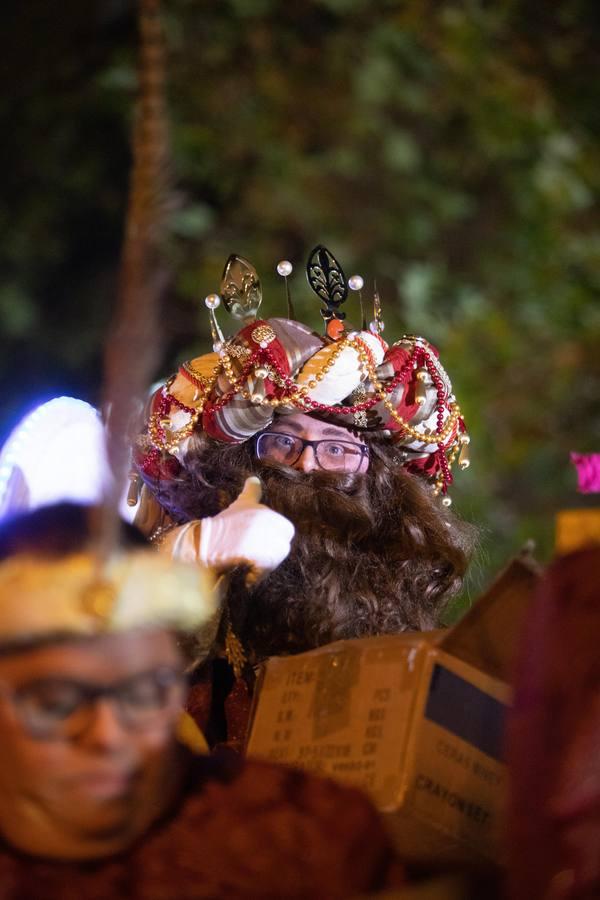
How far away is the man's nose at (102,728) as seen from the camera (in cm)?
174

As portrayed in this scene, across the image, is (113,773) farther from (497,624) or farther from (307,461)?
(307,461)

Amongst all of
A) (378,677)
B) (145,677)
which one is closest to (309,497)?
(378,677)

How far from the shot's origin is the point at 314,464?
3422 mm

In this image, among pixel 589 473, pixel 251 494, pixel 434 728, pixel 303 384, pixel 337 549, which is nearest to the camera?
pixel 434 728

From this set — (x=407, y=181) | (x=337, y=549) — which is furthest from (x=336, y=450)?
(x=407, y=181)

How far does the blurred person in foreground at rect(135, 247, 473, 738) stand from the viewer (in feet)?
10.7

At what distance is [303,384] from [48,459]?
650mm

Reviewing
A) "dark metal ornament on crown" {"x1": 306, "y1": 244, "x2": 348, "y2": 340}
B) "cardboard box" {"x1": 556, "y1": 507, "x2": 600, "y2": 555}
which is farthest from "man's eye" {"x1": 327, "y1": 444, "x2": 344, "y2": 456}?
"cardboard box" {"x1": 556, "y1": 507, "x2": 600, "y2": 555}

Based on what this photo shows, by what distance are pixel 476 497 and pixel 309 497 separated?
3230 mm

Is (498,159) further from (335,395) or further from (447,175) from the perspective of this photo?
(335,395)

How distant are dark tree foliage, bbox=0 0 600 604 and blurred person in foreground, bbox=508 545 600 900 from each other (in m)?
4.37

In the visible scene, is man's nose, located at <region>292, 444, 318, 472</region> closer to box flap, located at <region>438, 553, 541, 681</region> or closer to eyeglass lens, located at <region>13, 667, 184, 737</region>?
box flap, located at <region>438, 553, 541, 681</region>

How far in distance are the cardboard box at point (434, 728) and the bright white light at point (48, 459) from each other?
0.82 m

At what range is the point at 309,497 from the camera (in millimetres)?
3361
